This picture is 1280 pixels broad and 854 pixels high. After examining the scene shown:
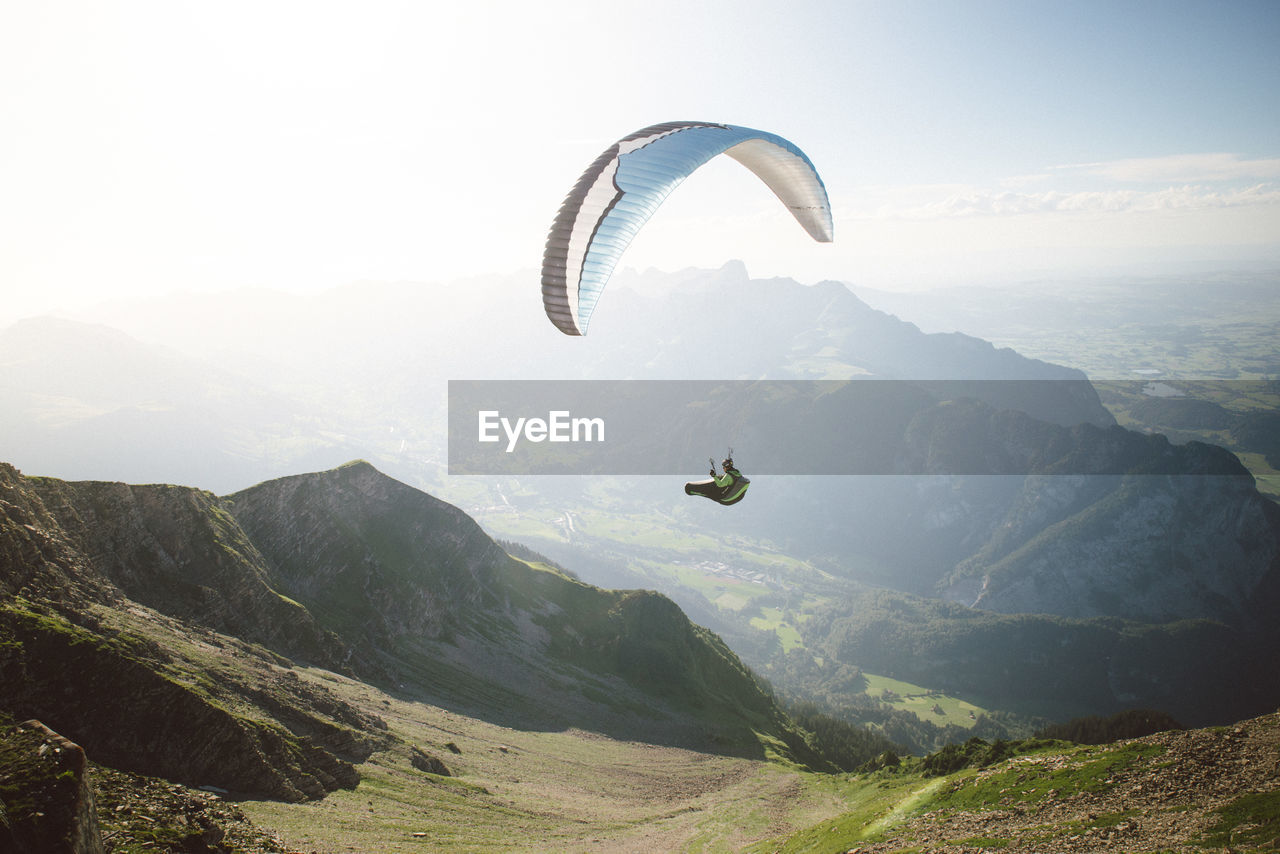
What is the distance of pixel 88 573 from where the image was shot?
132ft

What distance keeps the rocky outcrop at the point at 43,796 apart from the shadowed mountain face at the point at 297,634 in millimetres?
10384

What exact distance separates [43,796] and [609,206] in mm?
23338

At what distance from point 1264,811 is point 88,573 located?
2510 inches

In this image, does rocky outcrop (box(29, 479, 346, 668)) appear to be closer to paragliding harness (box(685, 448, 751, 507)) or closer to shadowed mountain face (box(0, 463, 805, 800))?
shadowed mountain face (box(0, 463, 805, 800))

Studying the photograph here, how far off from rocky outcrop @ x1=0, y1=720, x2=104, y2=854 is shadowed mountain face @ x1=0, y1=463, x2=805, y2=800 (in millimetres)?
10384

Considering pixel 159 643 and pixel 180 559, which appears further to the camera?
pixel 180 559

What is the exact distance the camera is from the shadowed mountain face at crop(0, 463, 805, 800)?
2909 cm

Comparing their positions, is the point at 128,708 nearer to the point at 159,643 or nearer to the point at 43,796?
the point at 159,643

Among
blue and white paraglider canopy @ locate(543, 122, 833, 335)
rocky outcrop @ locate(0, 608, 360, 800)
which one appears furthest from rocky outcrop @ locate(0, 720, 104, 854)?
blue and white paraglider canopy @ locate(543, 122, 833, 335)

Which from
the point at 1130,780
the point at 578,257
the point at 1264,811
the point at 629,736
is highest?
the point at 578,257

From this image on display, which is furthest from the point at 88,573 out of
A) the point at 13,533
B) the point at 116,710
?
the point at 116,710

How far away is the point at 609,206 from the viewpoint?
1970cm

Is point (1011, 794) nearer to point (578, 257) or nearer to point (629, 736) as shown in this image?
point (578, 257)

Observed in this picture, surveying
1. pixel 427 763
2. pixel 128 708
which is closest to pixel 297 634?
pixel 427 763
